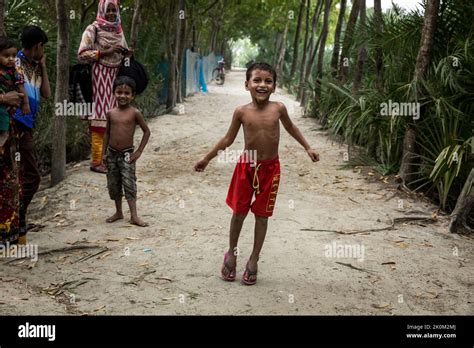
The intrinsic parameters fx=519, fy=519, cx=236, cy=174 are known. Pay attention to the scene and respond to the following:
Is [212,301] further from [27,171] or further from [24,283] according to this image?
[27,171]

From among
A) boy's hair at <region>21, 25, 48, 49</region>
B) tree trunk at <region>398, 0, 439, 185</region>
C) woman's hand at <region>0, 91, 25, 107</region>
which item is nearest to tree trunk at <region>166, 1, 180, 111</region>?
tree trunk at <region>398, 0, 439, 185</region>

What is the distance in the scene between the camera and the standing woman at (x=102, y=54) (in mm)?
6172

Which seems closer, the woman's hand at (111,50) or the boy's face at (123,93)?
the boy's face at (123,93)

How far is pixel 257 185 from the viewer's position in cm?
364

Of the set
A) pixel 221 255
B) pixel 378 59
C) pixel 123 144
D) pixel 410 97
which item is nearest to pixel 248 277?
pixel 221 255

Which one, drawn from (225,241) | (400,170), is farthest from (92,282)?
(400,170)

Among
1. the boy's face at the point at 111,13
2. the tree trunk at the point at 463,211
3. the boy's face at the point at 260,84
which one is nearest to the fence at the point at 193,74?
the boy's face at the point at 111,13

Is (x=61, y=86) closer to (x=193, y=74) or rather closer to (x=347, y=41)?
(x=347, y=41)

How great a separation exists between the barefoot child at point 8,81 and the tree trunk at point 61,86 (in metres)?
2.09

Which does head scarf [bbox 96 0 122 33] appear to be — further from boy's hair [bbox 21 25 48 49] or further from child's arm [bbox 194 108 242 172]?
child's arm [bbox 194 108 242 172]

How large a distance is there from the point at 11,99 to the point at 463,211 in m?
4.18

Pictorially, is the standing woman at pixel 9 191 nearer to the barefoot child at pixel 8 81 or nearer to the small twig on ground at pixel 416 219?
the barefoot child at pixel 8 81

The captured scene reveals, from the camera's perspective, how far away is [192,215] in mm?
5406

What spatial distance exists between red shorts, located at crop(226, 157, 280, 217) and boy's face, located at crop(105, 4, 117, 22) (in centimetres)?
345
